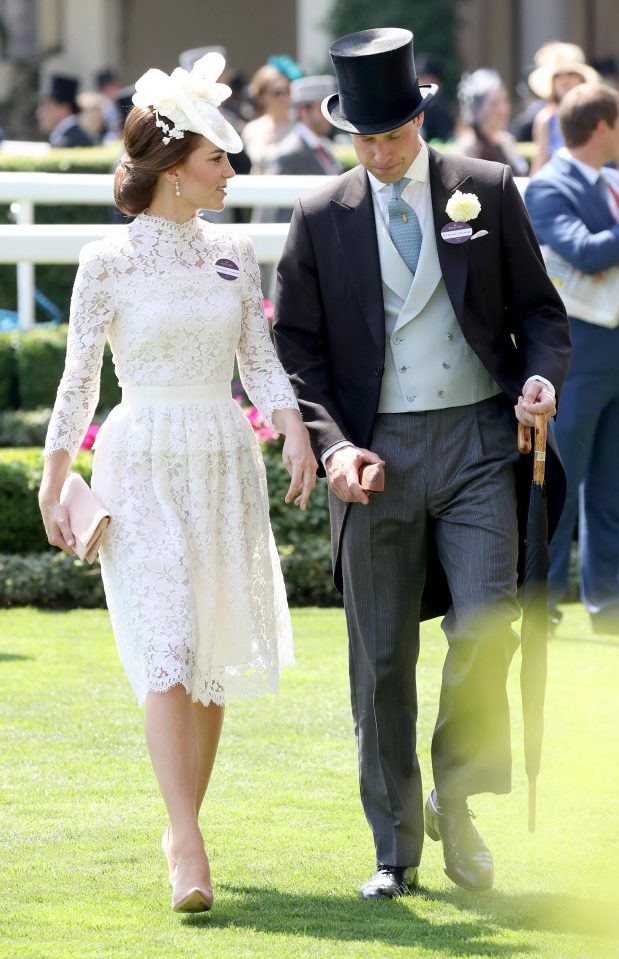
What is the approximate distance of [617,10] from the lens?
93.2ft

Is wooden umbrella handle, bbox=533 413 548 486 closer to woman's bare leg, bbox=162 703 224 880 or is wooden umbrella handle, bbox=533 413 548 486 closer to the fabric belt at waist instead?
the fabric belt at waist

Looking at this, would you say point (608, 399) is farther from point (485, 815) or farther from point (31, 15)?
point (31, 15)

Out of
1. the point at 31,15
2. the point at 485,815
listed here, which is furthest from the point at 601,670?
the point at 31,15

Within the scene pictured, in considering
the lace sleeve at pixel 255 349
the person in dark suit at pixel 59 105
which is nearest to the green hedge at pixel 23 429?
the lace sleeve at pixel 255 349

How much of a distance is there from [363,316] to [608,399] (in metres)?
3.21

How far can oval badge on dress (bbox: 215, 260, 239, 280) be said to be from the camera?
430 cm

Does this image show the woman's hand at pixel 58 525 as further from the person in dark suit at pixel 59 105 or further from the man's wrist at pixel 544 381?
the person in dark suit at pixel 59 105

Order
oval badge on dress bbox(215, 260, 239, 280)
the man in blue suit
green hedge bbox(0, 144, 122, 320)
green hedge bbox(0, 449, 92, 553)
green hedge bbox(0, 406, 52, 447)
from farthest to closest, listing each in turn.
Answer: green hedge bbox(0, 144, 122, 320), green hedge bbox(0, 406, 52, 447), green hedge bbox(0, 449, 92, 553), the man in blue suit, oval badge on dress bbox(215, 260, 239, 280)

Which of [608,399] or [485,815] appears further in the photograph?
[608,399]

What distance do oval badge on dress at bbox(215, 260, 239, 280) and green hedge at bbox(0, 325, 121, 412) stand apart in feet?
18.5

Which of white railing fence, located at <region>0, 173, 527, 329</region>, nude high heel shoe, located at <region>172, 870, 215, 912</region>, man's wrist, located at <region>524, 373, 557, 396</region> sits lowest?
white railing fence, located at <region>0, 173, 527, 329</region>

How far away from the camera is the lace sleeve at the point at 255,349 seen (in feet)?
14.2

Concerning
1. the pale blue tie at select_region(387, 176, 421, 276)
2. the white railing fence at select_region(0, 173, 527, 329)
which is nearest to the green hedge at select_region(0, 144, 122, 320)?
the white railing fence at select_region(0, 173, 527, 329)

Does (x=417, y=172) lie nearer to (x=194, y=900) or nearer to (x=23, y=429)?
(x=194, y=900)
